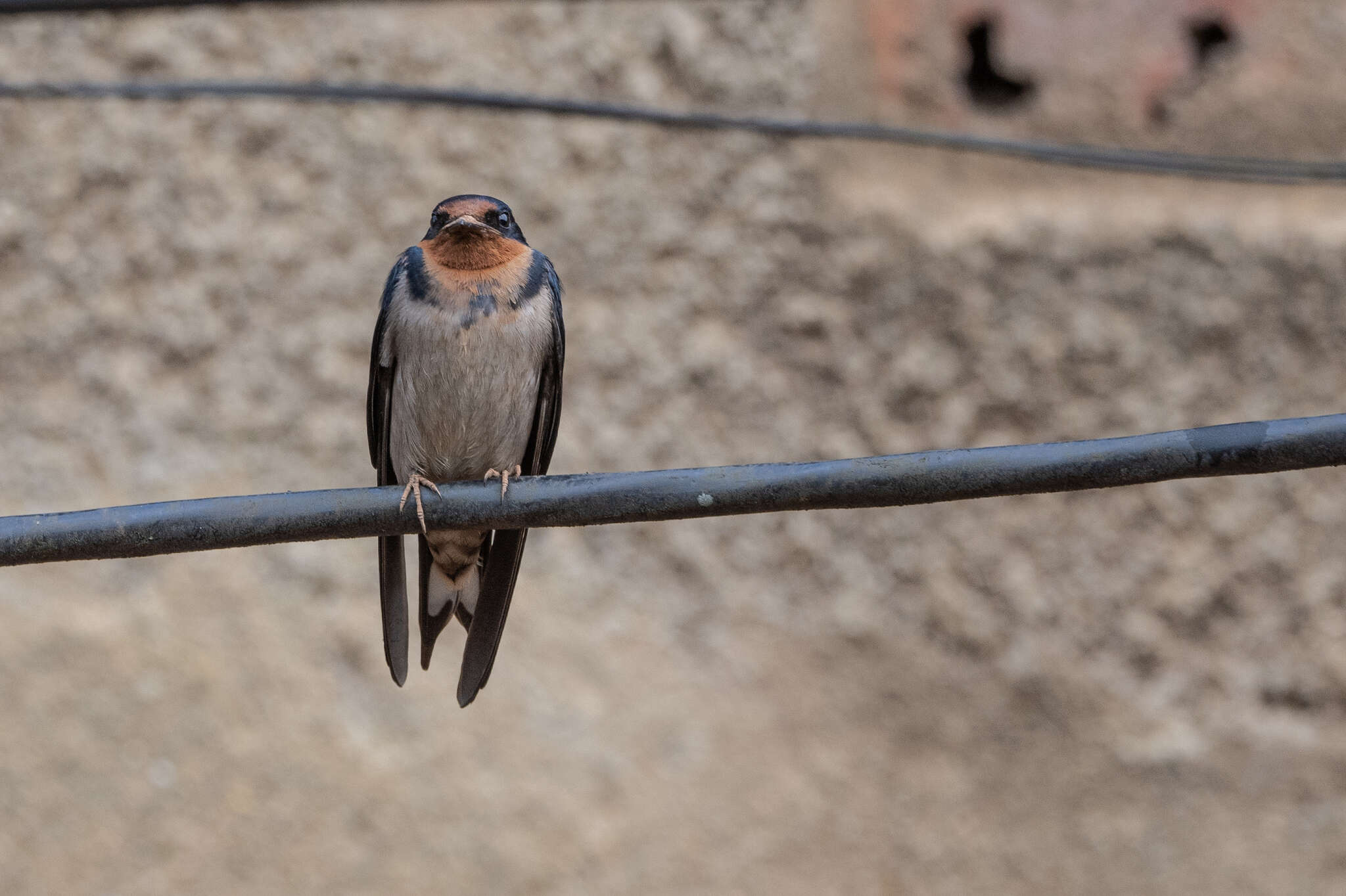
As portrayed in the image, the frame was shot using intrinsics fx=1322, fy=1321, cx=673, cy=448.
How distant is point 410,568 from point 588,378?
706mm

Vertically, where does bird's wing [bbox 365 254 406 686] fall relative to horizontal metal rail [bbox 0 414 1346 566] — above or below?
below

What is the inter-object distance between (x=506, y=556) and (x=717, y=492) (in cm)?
88

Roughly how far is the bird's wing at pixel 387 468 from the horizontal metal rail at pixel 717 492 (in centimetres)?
43

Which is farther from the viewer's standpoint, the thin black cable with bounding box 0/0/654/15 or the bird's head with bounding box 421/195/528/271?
the bird's head with bounding box 421/195/528/271

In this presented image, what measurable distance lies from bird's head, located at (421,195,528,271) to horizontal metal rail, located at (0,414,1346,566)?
2.90 feet

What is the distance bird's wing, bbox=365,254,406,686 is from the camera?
7.08 feet

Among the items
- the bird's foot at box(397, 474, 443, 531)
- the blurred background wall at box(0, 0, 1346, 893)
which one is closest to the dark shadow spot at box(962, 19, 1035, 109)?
the blurred background wall at box(0, 0, 1346, 893)

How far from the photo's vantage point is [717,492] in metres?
1.48

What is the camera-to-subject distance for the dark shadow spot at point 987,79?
3.96 metres

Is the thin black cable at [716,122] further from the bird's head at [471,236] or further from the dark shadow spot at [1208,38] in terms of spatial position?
the dark shadow spot at [1208,38]

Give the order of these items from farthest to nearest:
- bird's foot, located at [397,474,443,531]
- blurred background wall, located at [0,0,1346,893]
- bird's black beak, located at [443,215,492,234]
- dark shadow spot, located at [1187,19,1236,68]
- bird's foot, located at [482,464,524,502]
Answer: dark shadow spot, located at [1187,19,1236,68] < blurred background wall, located at [0,0,1346,893] < bird's black beak, located at [443,215,492,234] < bird's foot, located at [482,464,524,502] < bird's foot, located at [397,474,443,531]

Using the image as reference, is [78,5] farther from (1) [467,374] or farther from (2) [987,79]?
(2) [987,79]

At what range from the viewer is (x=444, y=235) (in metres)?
2.36

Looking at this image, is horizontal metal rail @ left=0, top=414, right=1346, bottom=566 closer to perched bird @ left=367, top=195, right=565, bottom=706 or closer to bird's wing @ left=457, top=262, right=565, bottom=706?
bird's wing @ left=457, top=262, right=565, bottom=706
